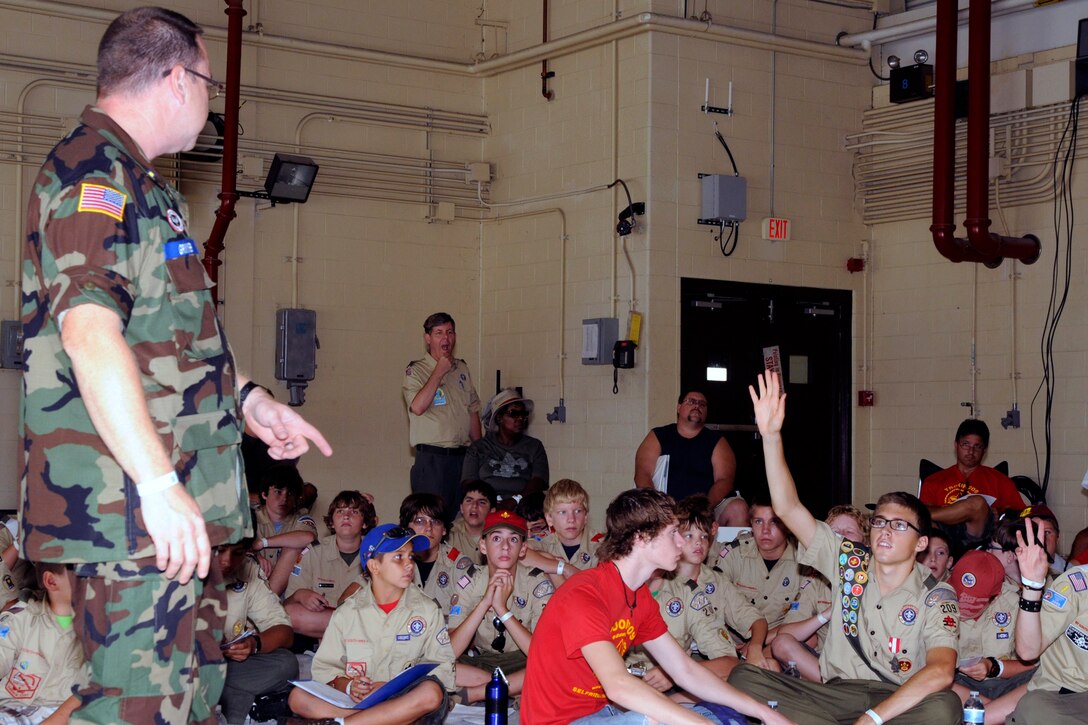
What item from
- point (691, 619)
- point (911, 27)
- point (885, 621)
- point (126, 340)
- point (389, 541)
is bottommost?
point (691, 619)

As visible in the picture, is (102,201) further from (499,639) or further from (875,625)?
(499,639)

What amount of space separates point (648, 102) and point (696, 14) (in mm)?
797

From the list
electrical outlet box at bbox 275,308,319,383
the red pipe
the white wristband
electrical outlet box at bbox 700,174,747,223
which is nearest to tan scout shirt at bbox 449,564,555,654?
electrical outlet box at bbox 275,308,319,383

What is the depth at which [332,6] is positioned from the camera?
10156 mm

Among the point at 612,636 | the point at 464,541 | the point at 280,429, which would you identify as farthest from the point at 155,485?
the point at 464,541

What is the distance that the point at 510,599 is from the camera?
6969 millimetres

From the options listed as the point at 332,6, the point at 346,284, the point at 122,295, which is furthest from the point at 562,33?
the point at 122,295

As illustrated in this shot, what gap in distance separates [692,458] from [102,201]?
6518 mm

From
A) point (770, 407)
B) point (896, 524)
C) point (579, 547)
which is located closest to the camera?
point (770, 407)

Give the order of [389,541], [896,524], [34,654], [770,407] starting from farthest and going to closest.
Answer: [389,541], [34,654], [896,524], [770,407]

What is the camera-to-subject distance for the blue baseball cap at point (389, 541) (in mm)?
5633

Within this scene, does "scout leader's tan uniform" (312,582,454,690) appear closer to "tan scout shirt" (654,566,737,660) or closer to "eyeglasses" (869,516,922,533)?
"tan scout shirt" (654,566,737,660)

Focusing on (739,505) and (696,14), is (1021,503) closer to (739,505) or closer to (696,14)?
(739,505)

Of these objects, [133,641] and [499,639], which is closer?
[133,641]
